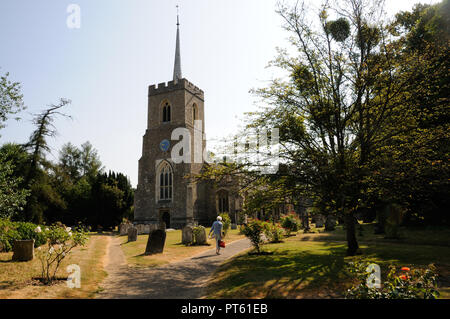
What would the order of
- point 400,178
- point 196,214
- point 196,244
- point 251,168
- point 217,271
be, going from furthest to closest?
point 196,214, point 196,244, point 251,168, point 217,271, point 400,178

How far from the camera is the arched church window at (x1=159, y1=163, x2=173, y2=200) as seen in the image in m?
30.7

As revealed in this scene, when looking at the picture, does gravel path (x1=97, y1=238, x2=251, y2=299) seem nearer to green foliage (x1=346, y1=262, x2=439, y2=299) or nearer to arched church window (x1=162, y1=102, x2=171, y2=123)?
green foliage (x1=346, y1=262, x2=439, y2=299)

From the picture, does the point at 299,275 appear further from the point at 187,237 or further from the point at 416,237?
the point at 416,237

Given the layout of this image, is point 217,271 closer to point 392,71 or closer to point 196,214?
point 392,71

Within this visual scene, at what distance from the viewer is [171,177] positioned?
30.8m

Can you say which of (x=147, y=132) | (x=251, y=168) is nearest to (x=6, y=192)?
(x=251, y=168)

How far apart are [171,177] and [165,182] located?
0.98 m

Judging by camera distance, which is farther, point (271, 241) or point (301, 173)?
point (271, 241)

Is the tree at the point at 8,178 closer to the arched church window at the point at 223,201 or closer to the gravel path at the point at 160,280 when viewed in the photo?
the gravel path at the point at 160,280

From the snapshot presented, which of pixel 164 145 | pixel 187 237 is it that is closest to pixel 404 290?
pixel 187 237

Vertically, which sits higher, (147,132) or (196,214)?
(147,132)

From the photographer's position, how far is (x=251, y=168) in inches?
385

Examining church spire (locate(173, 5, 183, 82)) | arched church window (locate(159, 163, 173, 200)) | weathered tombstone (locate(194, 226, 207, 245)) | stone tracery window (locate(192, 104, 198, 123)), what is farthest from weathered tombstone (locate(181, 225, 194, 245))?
church spire (locate(173, 5, 183, 82))
